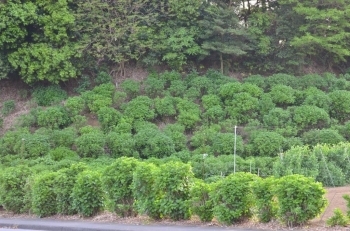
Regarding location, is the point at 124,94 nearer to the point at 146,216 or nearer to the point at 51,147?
the point at 51,147

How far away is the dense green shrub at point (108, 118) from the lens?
23062 millimetres

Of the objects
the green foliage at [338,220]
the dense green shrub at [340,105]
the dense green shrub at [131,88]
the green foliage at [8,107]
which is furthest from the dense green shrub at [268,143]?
the green foliage at [8,107]

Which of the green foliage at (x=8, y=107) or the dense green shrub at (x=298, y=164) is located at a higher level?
the green foliage at (x=8, y=107)

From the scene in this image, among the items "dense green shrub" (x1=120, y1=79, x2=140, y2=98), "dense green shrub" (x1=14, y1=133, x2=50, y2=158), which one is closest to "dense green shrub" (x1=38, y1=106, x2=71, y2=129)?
Answer: "dense green shrub" (x1=14, y1=133, x2=50, y2=158)

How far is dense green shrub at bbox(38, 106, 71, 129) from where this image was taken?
23344mm

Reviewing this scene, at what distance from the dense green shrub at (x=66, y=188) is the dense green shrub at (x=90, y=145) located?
803 cm

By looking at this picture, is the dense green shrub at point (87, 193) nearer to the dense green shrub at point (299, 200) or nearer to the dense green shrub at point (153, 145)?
the dense green shrub at point (299, 200)

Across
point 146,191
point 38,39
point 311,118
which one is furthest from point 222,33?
point 146,191

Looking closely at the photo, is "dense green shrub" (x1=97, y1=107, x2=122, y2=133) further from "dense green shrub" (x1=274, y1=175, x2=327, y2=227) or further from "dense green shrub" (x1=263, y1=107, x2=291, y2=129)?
"dense green shrub" (x1=274, y1=175, x2=327, y2=227)

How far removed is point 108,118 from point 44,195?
983 cm

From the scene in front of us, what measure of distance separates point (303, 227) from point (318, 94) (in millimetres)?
13917

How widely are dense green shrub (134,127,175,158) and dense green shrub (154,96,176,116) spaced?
205 centimetres

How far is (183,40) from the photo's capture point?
25.9m

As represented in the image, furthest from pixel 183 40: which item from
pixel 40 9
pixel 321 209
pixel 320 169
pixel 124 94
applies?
pixel 321 209
